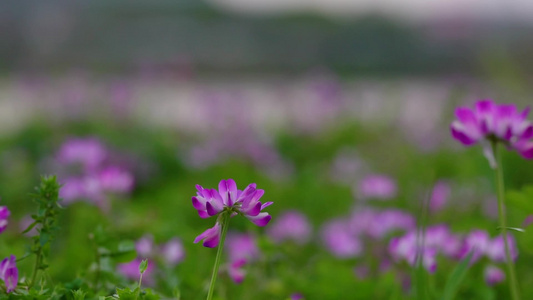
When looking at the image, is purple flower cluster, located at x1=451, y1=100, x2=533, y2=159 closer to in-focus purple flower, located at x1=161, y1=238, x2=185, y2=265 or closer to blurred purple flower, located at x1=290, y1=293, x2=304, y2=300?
blurred purple flower, located at x1=290, y1=293, x2=304, y2=300

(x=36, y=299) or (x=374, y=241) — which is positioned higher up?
(x=36, y=299)

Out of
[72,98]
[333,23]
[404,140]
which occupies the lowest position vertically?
[404,140]

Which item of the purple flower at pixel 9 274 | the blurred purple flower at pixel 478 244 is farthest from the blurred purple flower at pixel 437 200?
the purple flower at pixel 9 274

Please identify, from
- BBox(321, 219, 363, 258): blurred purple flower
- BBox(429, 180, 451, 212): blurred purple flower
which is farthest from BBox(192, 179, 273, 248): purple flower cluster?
BBox(429, 180, 451, 212): blurred purple flower

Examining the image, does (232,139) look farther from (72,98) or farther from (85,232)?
(85,232)

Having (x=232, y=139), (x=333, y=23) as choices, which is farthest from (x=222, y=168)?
(x=333, y=23)

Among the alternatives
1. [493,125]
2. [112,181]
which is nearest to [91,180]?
[112,181]
